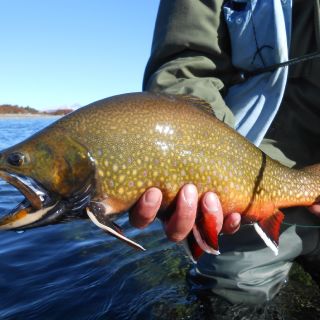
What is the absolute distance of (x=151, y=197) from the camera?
8.56 ft

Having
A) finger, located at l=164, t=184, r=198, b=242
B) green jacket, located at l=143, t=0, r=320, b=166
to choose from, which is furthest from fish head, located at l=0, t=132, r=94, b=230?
green jacket, located at l=143, t=0, r=320, b=166

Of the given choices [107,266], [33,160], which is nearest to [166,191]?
[33,160]

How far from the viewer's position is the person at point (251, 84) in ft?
11.4

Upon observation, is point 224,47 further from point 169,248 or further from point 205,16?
point 169,248

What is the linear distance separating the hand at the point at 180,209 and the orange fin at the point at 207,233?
0.04 m

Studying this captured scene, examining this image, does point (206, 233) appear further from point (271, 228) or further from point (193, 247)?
point (271, 228)

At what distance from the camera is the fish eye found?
2.55 metres

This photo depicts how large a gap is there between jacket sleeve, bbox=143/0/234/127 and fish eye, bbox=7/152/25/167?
123 centimetres

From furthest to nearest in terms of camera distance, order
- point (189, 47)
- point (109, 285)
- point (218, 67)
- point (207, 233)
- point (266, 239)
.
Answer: point (109, 285) < point (218, 67) < point (189, 47) < point (266, 239) < point (207, 233)

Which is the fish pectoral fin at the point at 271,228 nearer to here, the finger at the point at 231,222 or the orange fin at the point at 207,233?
the finger at the point at 231,222

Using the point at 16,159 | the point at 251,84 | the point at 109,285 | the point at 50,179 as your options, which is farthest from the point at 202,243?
the point at 109,285

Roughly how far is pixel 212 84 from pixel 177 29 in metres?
0.51

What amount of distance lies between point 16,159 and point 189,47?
5.60ft

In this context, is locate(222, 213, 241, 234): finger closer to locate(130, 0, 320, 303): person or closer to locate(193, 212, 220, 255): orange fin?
locate(130, 0, 320, 303): person
